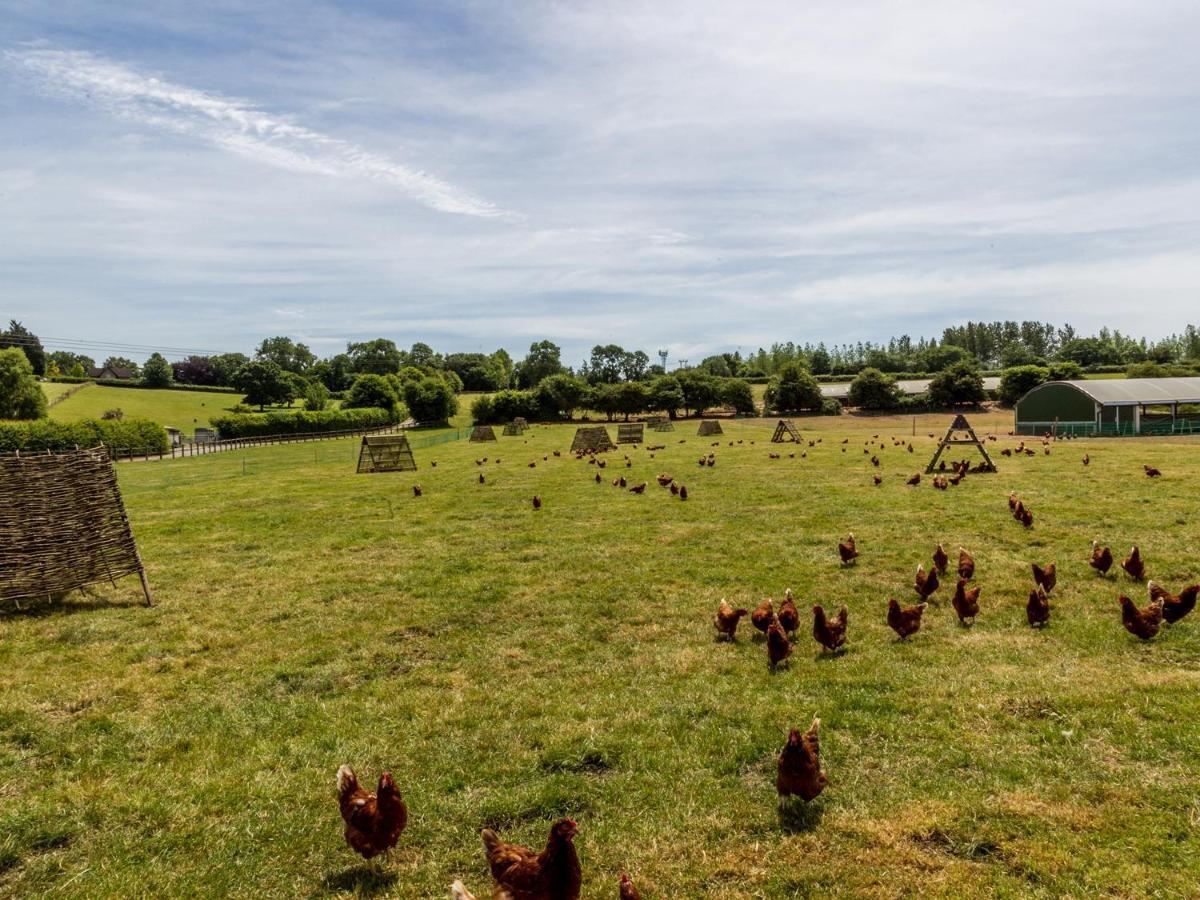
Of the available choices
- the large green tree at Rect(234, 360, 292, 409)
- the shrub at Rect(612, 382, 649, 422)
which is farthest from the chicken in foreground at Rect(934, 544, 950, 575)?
the large green tree at Rect(234, 360, 292, 409)

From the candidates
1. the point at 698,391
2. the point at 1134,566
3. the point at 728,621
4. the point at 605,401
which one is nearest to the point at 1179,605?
the point at 1134,566

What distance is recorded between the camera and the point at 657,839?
5270mm

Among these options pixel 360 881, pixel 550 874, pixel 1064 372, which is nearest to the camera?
pixel 550 874

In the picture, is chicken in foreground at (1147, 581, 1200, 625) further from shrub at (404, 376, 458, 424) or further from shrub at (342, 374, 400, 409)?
shrub at (342, 374, 400, 409)

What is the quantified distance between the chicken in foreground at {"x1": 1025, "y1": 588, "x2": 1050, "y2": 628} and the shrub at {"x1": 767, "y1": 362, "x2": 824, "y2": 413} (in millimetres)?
102589

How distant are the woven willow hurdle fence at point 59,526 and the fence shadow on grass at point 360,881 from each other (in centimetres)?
940

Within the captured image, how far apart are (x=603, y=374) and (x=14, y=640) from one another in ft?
511

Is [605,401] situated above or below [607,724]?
above

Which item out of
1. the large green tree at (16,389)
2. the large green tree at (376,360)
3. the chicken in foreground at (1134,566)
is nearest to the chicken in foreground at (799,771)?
the chicken in foreground at (1134,566)

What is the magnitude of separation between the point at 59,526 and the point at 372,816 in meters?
10.4

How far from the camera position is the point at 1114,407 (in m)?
55.4

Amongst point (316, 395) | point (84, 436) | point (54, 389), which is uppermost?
point (54, 389)

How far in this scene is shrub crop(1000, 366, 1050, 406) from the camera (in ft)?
345

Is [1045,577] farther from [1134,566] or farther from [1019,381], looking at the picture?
[1019,381]
